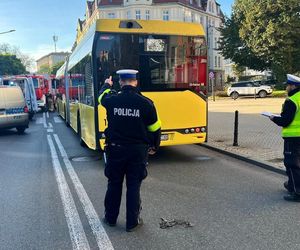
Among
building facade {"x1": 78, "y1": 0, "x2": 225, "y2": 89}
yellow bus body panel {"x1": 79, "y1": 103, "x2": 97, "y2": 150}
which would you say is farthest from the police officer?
building facade {"x1": 78, "y1": 0, "x2": 225, "y2": 89}

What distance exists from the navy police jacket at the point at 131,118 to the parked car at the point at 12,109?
37.7ft

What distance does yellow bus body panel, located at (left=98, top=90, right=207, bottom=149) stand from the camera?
27.9 ft

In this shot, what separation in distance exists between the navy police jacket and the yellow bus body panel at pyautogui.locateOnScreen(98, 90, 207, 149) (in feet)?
12.6


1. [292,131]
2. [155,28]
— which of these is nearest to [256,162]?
[292,131]

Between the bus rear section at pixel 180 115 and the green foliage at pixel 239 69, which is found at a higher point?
the green foliage at pixel 239 69

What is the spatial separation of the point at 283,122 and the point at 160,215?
7.57 ft

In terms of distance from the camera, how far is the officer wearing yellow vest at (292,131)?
5.58 m

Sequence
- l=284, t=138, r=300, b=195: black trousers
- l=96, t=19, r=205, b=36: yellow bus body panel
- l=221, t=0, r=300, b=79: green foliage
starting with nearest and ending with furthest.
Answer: l=284, t=138, r=300, b=195: black trousers → l=96, t=19, r=205, b=36: yellow bus body panel → l=221, t=0, r=300, b=79: green foliage

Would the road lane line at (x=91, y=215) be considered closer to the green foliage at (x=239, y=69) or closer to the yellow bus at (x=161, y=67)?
the yellow bus at (x=161, y=67)

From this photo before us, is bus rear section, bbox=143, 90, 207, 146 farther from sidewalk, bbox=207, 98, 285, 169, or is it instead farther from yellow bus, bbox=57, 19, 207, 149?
sidewalk, bbox=207, 98, 285, 169

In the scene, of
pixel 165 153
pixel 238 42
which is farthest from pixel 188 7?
pixel 165 153

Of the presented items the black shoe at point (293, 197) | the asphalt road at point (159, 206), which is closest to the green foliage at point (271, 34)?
the asphalt road at point (159, 206)

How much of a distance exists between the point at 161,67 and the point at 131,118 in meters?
4.23

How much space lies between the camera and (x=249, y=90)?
38594 millimetres
